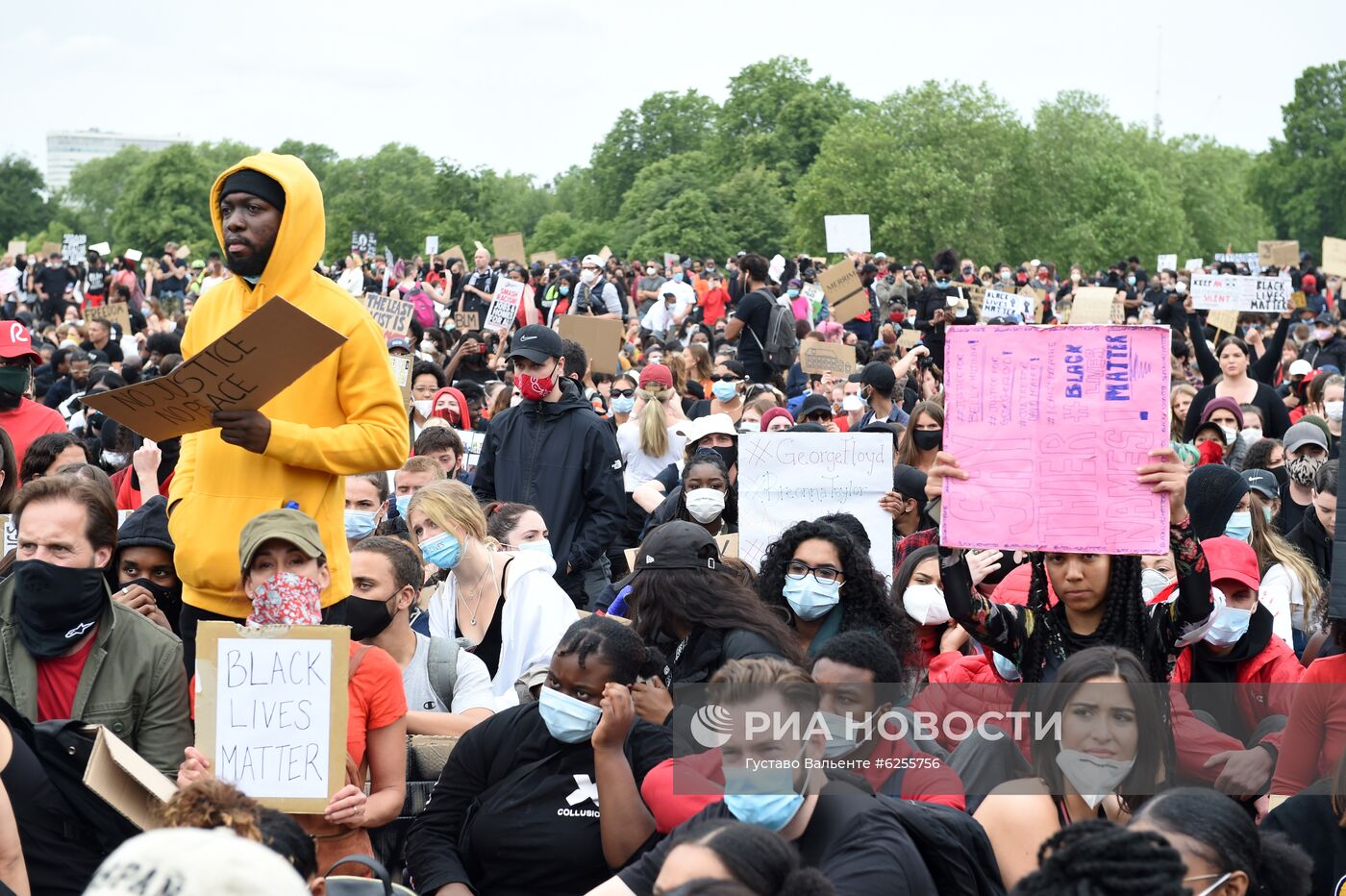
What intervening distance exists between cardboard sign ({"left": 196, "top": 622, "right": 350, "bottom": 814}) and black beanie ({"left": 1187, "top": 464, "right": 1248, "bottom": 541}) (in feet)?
14.3

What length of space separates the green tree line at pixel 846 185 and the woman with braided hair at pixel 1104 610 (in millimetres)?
54235

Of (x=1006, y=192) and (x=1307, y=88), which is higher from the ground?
(x=1307, y=88)

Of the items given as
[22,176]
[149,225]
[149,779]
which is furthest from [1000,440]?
[22,176]

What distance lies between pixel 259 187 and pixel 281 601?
126 centimetres

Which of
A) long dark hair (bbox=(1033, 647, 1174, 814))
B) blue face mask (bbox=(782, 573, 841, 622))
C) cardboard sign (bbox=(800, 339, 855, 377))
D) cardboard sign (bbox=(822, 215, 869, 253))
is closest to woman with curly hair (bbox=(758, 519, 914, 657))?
blue face mask (bbox=(782, 573, 841, 622))

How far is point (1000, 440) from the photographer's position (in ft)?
16.7

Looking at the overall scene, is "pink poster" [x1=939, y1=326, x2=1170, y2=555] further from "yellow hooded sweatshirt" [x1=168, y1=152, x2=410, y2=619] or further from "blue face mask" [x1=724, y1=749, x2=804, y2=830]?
"yellow hooded sweatshirt" [x1=168, y1=152, x2=410, y2=619]

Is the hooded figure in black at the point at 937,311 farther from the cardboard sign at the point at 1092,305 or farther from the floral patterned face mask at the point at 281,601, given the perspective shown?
the floral patterned face mask at the point at 281,601


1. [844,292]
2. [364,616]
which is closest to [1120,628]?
[364,616]

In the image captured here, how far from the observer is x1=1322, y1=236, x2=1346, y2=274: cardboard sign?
1952cm

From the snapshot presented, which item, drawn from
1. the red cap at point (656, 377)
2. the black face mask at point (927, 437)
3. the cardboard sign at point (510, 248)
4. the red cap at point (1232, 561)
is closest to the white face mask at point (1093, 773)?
the red cap at point (1232, 561)

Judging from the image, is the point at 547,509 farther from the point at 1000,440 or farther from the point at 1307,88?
the point at 1307,88

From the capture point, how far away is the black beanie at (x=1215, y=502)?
24.6 ft

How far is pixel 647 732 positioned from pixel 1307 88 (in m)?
122
